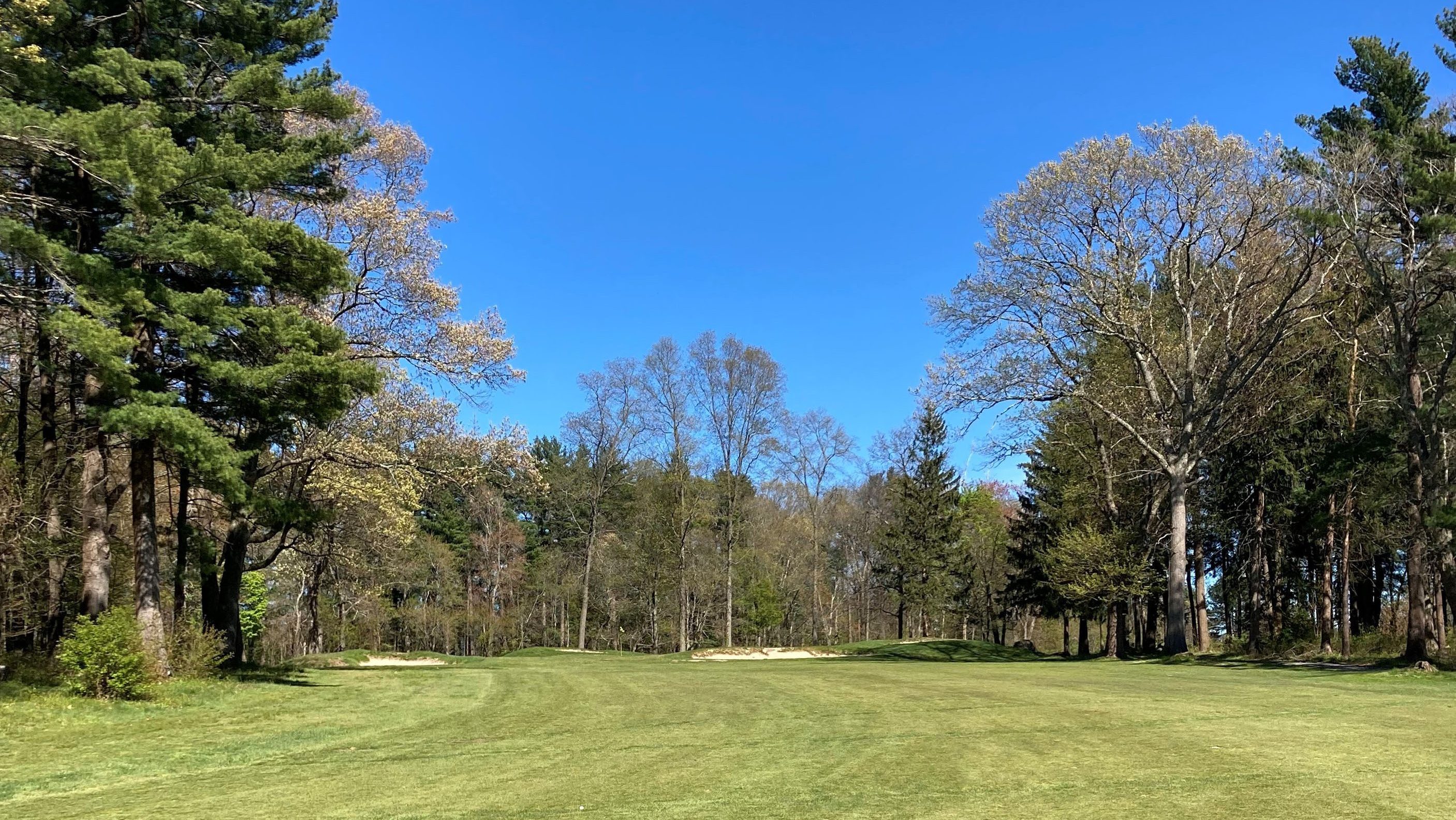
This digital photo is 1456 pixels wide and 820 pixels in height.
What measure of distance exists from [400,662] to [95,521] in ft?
58.4

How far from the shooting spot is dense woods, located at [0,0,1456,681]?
12398mm

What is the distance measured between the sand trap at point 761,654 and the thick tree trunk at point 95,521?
73.1 ft

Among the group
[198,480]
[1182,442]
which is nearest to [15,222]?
[198,480]

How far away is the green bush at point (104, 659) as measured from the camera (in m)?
11.6

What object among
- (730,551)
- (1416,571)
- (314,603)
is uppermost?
(1416,571)

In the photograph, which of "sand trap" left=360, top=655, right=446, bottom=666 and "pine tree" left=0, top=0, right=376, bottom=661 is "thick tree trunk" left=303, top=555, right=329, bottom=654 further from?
"pine tree" left=0, top=0, right=376, bottom=661

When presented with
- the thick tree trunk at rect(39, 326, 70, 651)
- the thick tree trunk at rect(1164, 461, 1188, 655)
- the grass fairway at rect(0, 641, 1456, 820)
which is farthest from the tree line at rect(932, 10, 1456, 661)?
the thick tree trunk at rect(39, 326, 70, 651)

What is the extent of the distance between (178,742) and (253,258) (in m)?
6.97

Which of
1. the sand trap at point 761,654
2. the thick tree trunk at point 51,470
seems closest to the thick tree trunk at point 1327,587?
the sand trap at point 761,654

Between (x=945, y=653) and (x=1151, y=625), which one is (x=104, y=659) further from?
(x=1151, y=625)

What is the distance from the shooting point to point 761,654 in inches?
1367

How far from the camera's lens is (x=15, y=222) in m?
10.2

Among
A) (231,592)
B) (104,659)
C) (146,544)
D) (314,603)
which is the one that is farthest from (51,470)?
(314,603)

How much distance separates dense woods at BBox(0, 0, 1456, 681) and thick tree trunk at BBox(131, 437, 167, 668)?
47 millimetres
